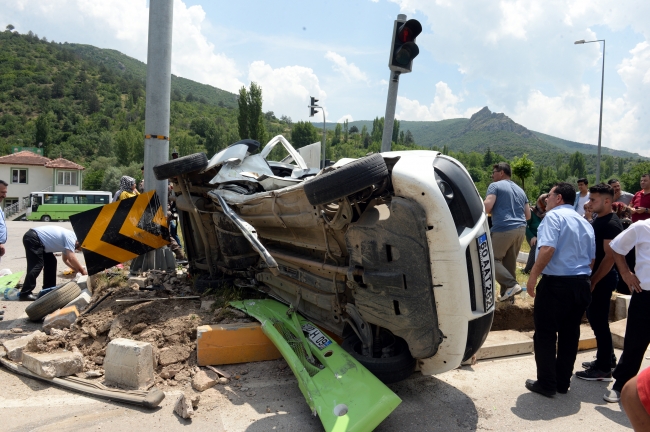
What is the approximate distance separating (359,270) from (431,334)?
0.67 metres

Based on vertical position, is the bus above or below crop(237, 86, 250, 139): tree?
below

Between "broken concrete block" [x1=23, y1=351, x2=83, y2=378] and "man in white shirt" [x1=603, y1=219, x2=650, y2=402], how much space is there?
4.34 metres

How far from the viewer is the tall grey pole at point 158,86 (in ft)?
20.2

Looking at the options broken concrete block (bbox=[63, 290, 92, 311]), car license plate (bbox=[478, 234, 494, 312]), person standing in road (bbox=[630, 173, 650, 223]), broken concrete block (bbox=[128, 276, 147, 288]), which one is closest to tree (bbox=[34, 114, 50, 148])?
broken concrete block (bbox=[128, 276, 147, 288])

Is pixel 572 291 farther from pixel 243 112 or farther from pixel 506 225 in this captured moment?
pixel 243 112

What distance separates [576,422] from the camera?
335 cm

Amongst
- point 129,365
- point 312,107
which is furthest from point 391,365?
point 312,107

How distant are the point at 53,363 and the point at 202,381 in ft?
4.04

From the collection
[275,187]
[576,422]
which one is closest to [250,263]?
[275,187]

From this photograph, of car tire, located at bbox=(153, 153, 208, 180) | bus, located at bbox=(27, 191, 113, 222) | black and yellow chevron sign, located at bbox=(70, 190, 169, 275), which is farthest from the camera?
bus, located at bbox=(27, 191, 113, 222)

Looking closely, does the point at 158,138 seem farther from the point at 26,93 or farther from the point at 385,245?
the point at 26,93

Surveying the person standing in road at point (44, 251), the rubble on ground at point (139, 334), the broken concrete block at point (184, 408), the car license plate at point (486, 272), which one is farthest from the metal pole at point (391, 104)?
the person standing in road at point (44, 251)

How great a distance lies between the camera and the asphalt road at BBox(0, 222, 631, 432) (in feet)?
10.2

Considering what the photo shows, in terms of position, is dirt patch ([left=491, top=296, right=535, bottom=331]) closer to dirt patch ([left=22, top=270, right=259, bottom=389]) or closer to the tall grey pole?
dirt patch ([left=22, top=270, right=259, bottom=389])
